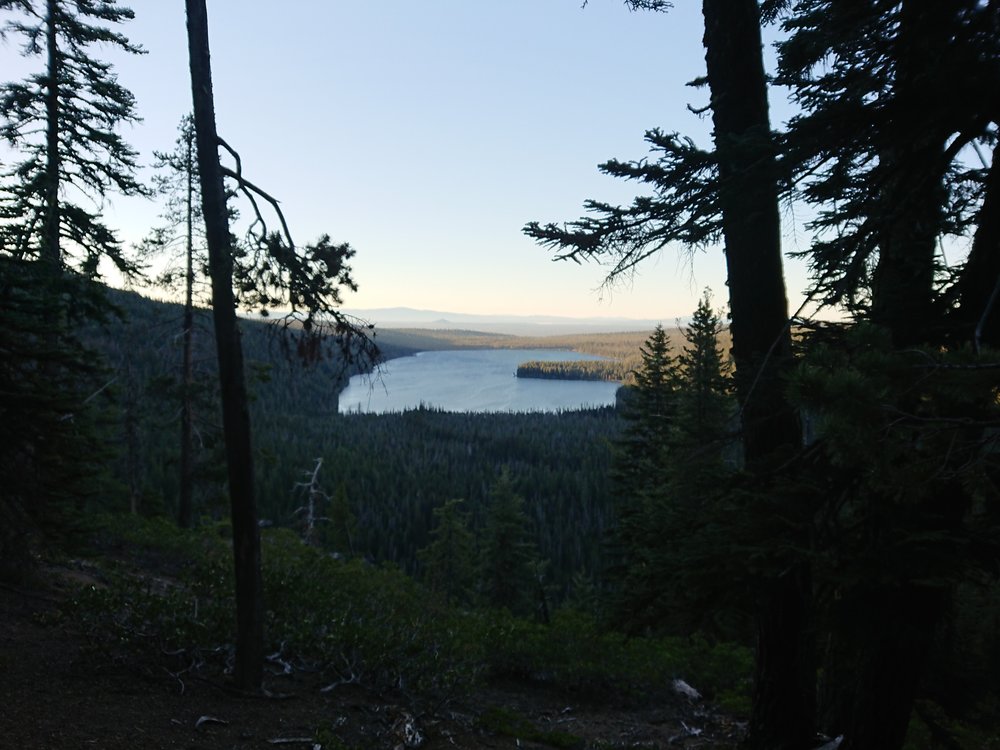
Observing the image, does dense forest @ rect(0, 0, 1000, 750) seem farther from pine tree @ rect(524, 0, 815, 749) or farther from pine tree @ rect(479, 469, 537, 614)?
pine tree @ rect(479, 469, 537, 614)

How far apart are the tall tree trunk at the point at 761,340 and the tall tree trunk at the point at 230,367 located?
4900 mm

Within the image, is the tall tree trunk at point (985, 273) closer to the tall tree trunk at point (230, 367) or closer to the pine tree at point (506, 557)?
the tall tree trunk at point (230, 367)

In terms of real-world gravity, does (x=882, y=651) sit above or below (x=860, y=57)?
below

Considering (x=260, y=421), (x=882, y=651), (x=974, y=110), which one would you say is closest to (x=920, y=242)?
(x=974, y=110)

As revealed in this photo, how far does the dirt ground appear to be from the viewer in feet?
18.6

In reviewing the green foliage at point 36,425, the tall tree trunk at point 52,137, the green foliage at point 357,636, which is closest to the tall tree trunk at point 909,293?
the green foliage at point 357,636

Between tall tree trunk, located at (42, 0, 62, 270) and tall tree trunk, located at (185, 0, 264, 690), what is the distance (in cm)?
889

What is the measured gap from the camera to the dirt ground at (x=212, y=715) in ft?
18.6

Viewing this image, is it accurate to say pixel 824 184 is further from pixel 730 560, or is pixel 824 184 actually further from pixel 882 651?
pixel 882 651

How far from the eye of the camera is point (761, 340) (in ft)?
16.8

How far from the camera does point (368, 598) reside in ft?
38.7

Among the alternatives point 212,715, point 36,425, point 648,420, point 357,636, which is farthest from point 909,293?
point 648,420

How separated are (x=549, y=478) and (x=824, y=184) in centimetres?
8204

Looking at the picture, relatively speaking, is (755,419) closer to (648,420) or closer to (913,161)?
(913,161)
